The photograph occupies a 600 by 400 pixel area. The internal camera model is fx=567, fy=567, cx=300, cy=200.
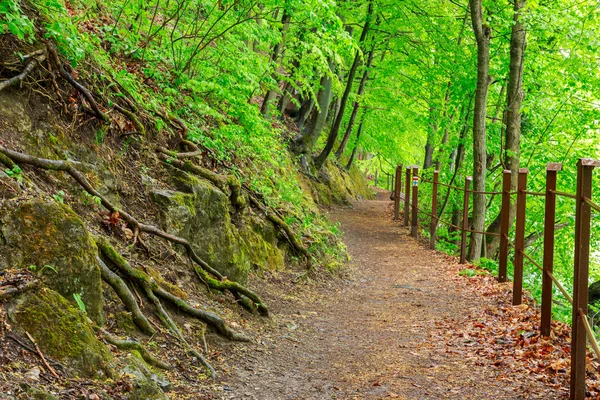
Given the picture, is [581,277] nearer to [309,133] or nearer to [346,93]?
[346,93]

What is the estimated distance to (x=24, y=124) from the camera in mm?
4770

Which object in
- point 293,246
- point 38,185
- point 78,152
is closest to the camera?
point 38,185

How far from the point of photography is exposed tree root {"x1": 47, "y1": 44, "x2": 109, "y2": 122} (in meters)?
5.23

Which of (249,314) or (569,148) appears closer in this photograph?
(249,314)

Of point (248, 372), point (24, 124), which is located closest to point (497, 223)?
point (248, 372)

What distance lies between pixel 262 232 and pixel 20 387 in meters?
5.51

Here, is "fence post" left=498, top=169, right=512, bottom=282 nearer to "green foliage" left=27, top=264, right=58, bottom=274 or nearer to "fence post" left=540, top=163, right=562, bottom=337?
"fence post" left=540, top=163, right=562, bottom=337

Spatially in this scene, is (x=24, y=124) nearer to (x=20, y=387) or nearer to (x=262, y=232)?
(x=20, y=387)

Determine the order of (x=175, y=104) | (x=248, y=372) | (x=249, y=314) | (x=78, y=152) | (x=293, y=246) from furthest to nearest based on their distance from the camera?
(x=293, y=246)
(x=175, y=104)
(x=249, y=314)
(x=78, y=152)
(x=248, y=372)

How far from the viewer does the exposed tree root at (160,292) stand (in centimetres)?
447

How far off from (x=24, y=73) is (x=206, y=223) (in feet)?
8.02

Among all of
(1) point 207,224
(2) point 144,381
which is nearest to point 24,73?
(1) point 207,224

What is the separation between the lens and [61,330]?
10.6 feet

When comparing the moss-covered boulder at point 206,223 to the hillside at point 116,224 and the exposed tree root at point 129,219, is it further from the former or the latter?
the exposed tree root at point 129,219
